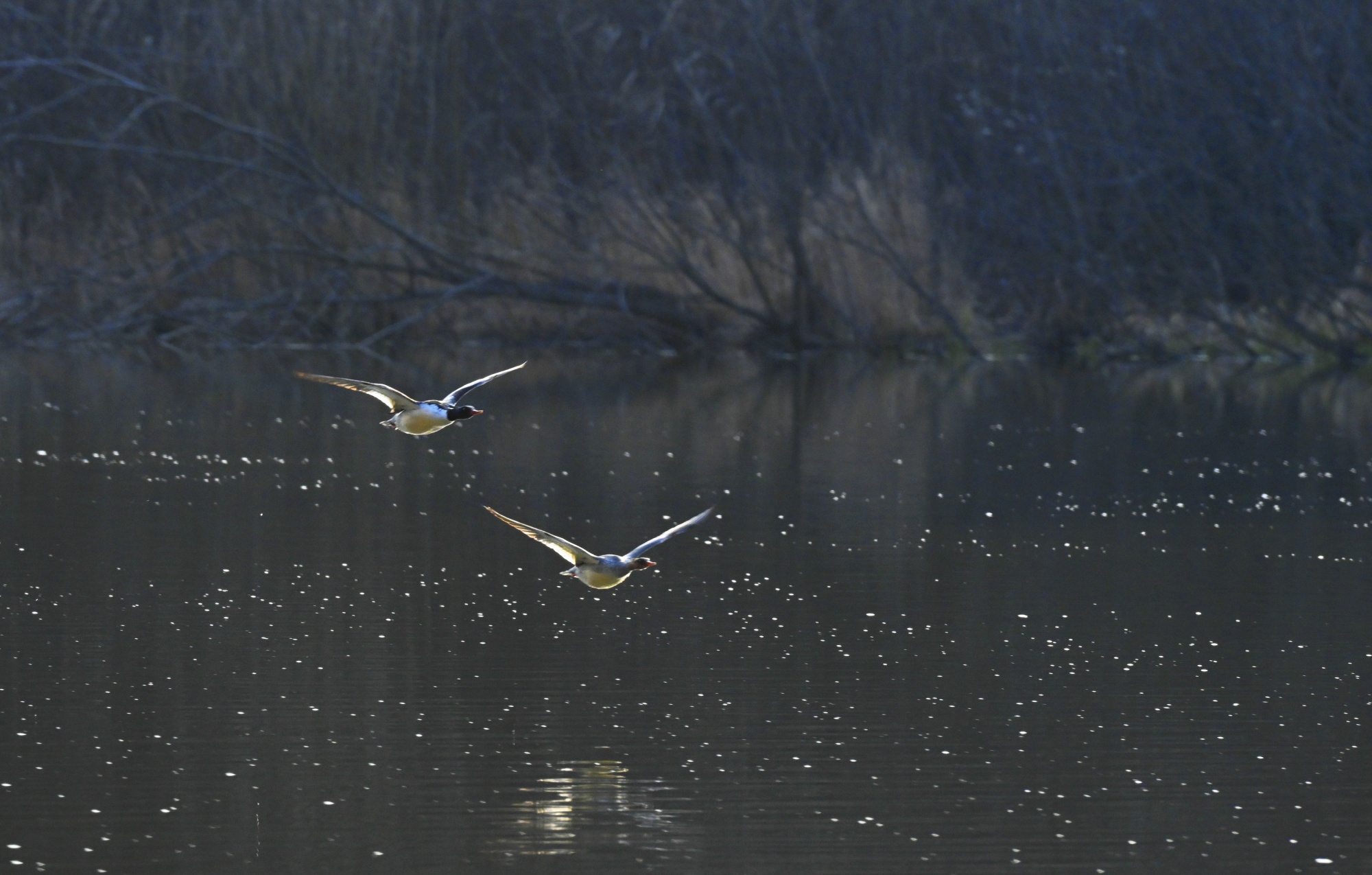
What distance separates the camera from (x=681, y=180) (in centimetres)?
2600

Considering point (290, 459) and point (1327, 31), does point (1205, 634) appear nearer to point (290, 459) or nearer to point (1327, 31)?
point (290, 459)

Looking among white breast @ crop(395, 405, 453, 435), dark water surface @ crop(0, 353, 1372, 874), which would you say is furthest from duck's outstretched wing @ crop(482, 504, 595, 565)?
white breast @ crop(395, 405, 453, 435)

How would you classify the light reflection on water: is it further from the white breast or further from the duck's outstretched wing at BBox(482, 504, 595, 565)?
the white breast

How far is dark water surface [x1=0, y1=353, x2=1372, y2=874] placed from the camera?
259 inches

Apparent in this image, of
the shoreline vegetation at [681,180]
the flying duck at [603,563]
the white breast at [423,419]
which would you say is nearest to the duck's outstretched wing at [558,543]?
the flying duck at [603,563]

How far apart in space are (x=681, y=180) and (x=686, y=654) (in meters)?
17.3

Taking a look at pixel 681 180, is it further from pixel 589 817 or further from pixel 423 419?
pixel 589 817

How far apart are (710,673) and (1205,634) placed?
211 centimetres

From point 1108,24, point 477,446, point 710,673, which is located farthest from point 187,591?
point 1108,24

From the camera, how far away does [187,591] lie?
33.6 feet

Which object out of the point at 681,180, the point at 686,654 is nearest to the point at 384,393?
the point at 686,654

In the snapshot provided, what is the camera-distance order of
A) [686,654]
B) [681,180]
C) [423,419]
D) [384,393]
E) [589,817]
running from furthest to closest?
1. [681,180]
2. [686,654]
3. [423,419]
4. [384,393]
5. [589,817]

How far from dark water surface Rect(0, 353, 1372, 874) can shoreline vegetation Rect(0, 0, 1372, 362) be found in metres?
7.65

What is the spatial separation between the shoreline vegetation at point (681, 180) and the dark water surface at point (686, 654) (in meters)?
7.65
